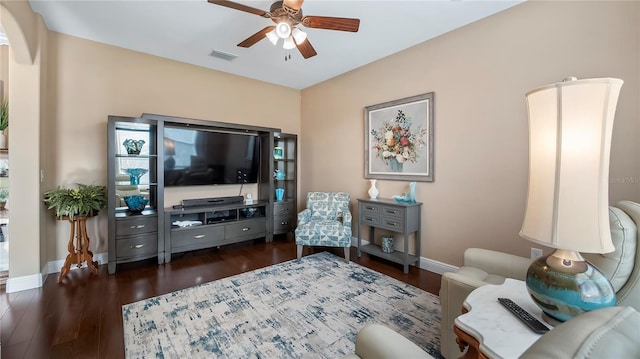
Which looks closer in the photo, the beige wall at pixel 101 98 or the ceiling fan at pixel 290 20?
the ceiling fan at pixel 290 20

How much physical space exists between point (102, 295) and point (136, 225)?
0.88 m

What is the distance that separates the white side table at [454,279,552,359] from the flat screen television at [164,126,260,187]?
3702 mm

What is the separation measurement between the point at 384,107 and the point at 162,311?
343cm

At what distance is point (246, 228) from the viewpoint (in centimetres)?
409

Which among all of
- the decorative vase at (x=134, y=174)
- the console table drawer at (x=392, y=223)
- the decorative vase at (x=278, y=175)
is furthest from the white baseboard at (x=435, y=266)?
the decorative vase at (x=134, y=174)

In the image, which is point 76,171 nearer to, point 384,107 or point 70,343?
point 70,343

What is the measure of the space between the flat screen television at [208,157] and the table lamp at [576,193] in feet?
12.7

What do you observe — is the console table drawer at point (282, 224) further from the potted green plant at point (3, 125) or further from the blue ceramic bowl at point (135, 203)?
the potted green plant at point (3, 125)

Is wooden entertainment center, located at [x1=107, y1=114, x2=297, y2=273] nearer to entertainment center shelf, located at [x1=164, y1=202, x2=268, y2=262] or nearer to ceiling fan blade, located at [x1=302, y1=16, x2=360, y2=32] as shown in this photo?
entertainment center shelf, located at [x1=164, y1=202, x2=268, y2=262]

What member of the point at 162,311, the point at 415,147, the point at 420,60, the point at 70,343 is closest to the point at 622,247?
the point at 415,147

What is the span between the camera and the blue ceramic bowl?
3.36m

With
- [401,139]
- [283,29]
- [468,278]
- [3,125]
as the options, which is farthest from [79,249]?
[401,139]

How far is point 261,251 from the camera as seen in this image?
3.95 metres

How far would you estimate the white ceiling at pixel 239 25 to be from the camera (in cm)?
257
